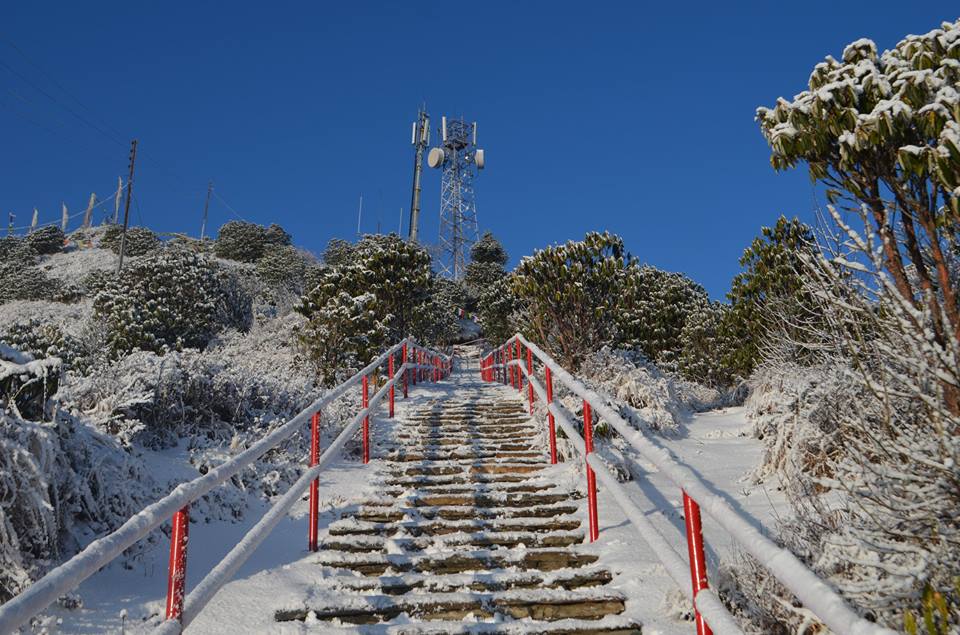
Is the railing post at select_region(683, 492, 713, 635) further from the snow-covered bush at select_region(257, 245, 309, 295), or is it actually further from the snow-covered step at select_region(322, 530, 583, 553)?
Result: the snow-covered bush at select_region(257, 245, 309, 295)

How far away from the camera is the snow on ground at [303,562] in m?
3.40

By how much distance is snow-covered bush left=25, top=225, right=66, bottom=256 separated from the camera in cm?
4947

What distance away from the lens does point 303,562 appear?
14.2 ft

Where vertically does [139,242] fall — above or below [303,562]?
above

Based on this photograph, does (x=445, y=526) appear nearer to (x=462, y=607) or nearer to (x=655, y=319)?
(x=462, y=607)

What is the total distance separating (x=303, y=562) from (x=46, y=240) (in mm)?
57488

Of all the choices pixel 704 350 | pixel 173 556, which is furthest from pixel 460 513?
pixel 704 350

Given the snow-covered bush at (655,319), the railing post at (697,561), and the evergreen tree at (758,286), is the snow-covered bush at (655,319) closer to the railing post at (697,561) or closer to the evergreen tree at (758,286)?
the evergreen tree at (758,286)

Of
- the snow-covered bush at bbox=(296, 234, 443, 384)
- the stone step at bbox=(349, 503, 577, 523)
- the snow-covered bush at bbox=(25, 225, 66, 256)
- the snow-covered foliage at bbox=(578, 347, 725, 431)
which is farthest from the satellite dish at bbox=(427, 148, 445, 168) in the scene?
the stone step at bbox=(349, 503, 577, 523)

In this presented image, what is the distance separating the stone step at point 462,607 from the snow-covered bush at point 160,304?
16.5m

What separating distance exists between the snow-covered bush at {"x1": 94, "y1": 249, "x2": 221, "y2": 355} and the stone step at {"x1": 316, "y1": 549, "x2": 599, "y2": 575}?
1594cm

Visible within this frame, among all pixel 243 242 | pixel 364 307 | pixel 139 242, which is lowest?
pixel 364 307

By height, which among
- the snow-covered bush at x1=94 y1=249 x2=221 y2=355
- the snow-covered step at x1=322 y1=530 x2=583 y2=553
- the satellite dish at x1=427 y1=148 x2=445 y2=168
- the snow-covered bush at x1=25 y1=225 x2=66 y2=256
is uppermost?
the satellite dish at x1=427 y1=148 x2=445 y2=168

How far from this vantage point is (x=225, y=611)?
3.50 metres
